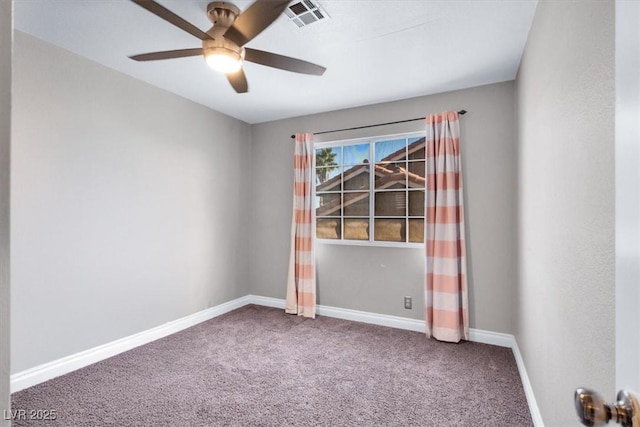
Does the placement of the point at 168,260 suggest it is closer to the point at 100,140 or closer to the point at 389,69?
the point at 100,140

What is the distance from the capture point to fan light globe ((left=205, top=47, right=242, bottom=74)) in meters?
1.89

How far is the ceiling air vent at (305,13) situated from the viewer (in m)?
1.92

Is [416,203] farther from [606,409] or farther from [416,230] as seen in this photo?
[606,409]

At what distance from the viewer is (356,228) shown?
3750 mm

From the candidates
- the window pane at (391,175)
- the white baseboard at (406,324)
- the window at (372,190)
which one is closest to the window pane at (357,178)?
the window at (372,190)

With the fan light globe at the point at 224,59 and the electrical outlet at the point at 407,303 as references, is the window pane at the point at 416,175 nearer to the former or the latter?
the electrical outlet at the point at 407,303

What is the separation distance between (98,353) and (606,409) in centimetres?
323

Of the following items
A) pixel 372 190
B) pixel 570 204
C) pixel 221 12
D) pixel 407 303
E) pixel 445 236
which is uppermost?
pixel 221 12

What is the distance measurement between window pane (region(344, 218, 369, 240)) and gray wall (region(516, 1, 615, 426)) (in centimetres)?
177

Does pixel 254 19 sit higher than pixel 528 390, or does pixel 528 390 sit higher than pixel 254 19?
pixel 254 19

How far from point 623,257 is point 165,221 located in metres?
3.40

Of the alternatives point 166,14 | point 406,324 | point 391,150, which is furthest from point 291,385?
point 391,150

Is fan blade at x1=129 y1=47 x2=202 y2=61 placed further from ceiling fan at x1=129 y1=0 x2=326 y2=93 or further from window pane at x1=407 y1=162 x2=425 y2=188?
window pane at x1=407 y1=162 x2=425 y2=188

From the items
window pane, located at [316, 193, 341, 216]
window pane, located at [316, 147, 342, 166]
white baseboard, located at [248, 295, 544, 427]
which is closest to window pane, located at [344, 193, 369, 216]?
window pane, located at [316, 193, 341, 216]
